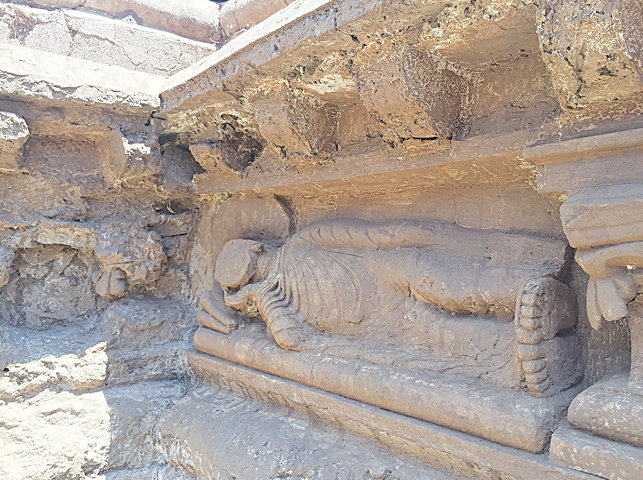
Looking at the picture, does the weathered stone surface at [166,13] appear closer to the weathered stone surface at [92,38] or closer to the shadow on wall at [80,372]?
the weathered stone surface at [92,38]

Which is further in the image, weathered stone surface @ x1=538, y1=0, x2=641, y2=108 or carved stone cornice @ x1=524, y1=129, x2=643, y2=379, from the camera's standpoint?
carved stone cornice @ x1=524, y1=129, x2=643, y2=379

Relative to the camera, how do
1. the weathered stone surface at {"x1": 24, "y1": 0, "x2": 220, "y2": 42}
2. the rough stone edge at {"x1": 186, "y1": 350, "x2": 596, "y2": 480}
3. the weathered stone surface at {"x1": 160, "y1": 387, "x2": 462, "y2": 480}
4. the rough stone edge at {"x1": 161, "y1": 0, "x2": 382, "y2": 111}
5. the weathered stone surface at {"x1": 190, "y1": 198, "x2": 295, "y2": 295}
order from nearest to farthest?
the rough stone edge at {"x1": 186, "y1": 350, "x2": 596, "y2": 480} < the rough stone edge at {"x1": 161, "y1": 0, "x2": 382, "y2": 111} < the weathered stone surface at {"x1": 160, "y1": 387, "x2": 462, "y2": 480} < the weathered stone surface at {"x1": 190, "y1": 198, "x2": 295, "y2": 295} < the weathered stone surface at {"x1": 24, "y1": 0, "x2": 220, "y2": 42}

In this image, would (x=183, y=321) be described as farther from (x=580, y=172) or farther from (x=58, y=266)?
(x=580, y=172)

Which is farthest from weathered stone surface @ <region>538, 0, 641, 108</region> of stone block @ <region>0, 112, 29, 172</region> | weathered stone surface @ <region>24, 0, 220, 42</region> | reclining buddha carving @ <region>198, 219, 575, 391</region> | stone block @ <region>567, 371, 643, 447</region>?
weathered stone surface @ <region>24, 0, 220, 42</region>

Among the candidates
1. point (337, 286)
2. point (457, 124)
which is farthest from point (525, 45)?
point (337, 286)

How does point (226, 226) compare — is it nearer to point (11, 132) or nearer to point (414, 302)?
point (11, 132)

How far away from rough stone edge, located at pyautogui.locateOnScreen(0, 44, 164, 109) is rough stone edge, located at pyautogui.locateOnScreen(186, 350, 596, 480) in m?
1.56

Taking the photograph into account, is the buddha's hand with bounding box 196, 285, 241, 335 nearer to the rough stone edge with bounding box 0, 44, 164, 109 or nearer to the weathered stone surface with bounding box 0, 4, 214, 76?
the rough stone edge with bounding box 0, 44, 164, 109

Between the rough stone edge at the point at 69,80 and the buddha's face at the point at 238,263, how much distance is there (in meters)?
0.91

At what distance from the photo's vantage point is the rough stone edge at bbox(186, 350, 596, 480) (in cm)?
154

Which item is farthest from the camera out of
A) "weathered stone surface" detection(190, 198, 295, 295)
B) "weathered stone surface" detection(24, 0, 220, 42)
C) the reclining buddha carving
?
"weathered stone surface" detection(24, 0, 220, 42)

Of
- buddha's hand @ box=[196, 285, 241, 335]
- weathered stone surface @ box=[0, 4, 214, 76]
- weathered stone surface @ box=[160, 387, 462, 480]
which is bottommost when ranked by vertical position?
weathered stone surface @ box=[160, 387, 462, 480]

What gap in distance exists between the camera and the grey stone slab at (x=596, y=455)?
130cm

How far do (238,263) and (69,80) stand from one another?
1.28 meters
